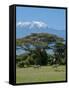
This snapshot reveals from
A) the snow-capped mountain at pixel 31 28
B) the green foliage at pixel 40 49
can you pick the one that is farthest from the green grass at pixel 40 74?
the snow-capped mountain at pixel 31 28

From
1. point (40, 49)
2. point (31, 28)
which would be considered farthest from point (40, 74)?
point (31, 28)

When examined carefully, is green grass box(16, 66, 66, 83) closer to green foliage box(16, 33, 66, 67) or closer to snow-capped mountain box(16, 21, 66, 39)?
green foliage box(16, 33, 66, 67)

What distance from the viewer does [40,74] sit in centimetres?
290

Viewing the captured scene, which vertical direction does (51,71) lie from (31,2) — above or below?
below

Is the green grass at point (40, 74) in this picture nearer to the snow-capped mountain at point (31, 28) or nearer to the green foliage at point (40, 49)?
the green foliage at point (40, 49)

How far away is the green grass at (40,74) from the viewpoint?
2.82m

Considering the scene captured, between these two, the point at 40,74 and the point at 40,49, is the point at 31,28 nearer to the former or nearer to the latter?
the point at 40,49

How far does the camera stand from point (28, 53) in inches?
112

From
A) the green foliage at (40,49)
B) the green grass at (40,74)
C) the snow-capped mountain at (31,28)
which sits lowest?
the green grass at (40,74)

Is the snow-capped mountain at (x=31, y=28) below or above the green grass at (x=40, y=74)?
above
